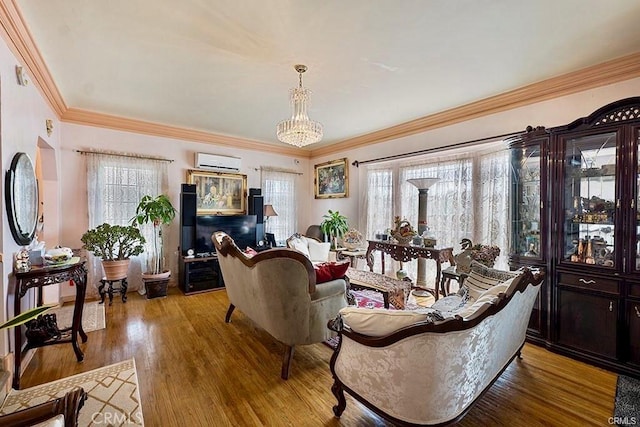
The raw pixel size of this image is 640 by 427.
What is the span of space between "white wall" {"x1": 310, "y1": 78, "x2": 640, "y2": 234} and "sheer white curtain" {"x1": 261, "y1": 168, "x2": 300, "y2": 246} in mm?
941

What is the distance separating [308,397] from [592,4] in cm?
323

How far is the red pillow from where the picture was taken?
8.04ft

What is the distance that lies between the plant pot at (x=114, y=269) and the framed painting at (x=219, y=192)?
139 centimetres

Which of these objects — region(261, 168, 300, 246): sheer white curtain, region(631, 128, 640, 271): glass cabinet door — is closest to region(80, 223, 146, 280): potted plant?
region(261, 168, 300, 246): sheer white curtain

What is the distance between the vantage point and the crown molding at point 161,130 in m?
3.99

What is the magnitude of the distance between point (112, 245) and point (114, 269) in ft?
1.06

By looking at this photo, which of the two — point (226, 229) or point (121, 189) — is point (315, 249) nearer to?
point (226, 229)

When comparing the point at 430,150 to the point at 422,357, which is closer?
the point at 422,357

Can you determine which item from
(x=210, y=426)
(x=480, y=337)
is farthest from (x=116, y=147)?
(x=480, y=337)

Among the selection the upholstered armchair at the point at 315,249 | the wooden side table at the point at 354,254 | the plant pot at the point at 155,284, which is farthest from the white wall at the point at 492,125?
the plant pot at the point at 155,284

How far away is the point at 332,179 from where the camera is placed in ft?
19.3

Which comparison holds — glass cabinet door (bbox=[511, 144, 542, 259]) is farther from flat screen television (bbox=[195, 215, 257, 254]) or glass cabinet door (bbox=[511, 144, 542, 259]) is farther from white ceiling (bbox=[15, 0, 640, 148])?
flat screen television (bbox=[195, 215, 257, 254])

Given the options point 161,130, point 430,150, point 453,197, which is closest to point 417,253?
point 453,197

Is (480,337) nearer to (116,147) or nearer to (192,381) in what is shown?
(192,381)
